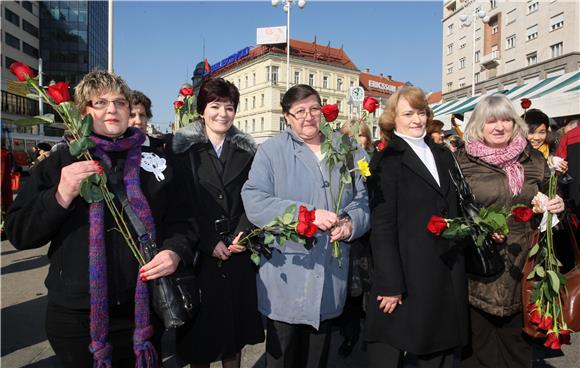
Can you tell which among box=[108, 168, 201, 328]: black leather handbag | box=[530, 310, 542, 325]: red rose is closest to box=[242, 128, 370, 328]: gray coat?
box=[108, 168, 201, 328]: black leather handbag

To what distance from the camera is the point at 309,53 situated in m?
77.0

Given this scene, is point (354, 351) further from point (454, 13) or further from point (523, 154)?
point (454, 13)

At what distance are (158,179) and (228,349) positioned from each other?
1226mm

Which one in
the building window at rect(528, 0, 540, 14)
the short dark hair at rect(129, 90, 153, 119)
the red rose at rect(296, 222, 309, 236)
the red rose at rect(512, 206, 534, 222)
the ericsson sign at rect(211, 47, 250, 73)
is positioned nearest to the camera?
the red rose at rect(296, 222, 309, 236)

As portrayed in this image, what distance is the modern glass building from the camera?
2426 inches

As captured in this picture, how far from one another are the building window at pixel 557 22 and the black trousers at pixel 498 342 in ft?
117

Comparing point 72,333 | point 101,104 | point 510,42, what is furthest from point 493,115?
point 510,42

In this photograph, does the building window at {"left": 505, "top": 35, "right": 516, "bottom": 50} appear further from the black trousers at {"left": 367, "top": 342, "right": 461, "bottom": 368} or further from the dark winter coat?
the black trousers at {"left": 367, "top": 342, "right": 461, "bottom": 368}

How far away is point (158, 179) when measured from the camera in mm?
2178

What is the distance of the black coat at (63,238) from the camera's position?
6.02ft

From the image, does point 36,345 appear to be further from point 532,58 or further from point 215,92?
point 532,58

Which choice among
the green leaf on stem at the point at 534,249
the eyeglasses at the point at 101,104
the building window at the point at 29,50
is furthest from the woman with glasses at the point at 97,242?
the building window at the point at 29,50

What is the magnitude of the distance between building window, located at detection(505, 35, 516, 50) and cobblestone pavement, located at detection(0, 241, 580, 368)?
40021 millimetres

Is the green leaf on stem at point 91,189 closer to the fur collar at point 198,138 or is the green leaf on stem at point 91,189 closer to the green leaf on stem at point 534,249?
the fur collar at point 198,138
